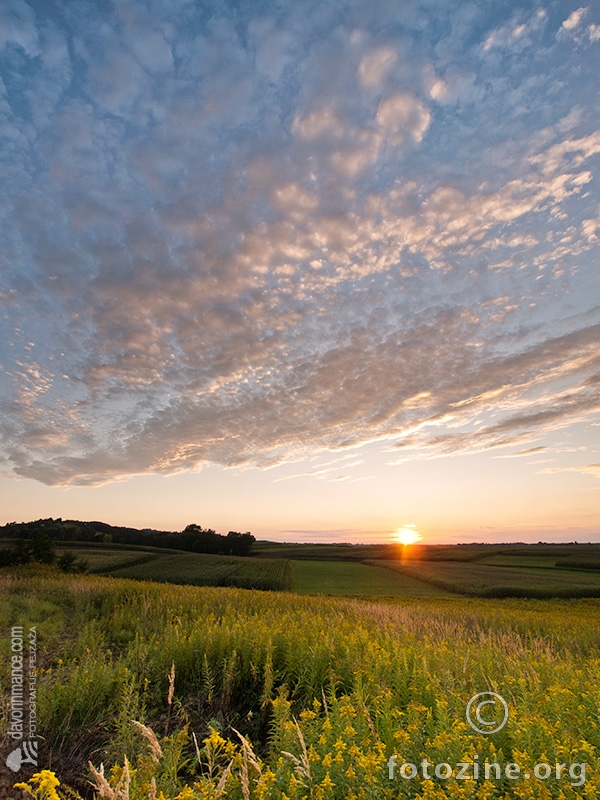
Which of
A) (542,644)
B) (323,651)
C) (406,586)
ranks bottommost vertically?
(406,586)

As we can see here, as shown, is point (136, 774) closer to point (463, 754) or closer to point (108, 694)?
point (463, 754)

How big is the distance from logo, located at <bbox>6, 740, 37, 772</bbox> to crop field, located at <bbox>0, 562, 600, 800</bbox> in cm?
9

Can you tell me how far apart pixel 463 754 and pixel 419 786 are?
383 millimetres

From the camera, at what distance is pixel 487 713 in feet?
13.1

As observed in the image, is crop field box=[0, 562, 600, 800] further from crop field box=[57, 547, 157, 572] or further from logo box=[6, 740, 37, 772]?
crop field box=[57, 547, 157, 572]

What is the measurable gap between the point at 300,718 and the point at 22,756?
3.00 meters

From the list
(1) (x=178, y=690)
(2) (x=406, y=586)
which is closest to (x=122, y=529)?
(2) (x=406, y=586)

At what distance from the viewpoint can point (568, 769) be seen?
9.28 feet

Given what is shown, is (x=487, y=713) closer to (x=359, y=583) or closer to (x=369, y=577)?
(x=359, y=583)

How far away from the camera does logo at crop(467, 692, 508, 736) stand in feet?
11.9

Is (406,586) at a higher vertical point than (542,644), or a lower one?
lower

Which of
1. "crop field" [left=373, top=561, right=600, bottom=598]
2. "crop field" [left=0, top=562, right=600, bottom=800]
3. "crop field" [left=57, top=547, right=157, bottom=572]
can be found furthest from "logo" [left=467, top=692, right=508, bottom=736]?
"crop field" [left=57, top=547, right=157, bottom=572]

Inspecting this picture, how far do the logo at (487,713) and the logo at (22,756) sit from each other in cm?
448

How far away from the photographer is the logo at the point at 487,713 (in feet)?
11.9
